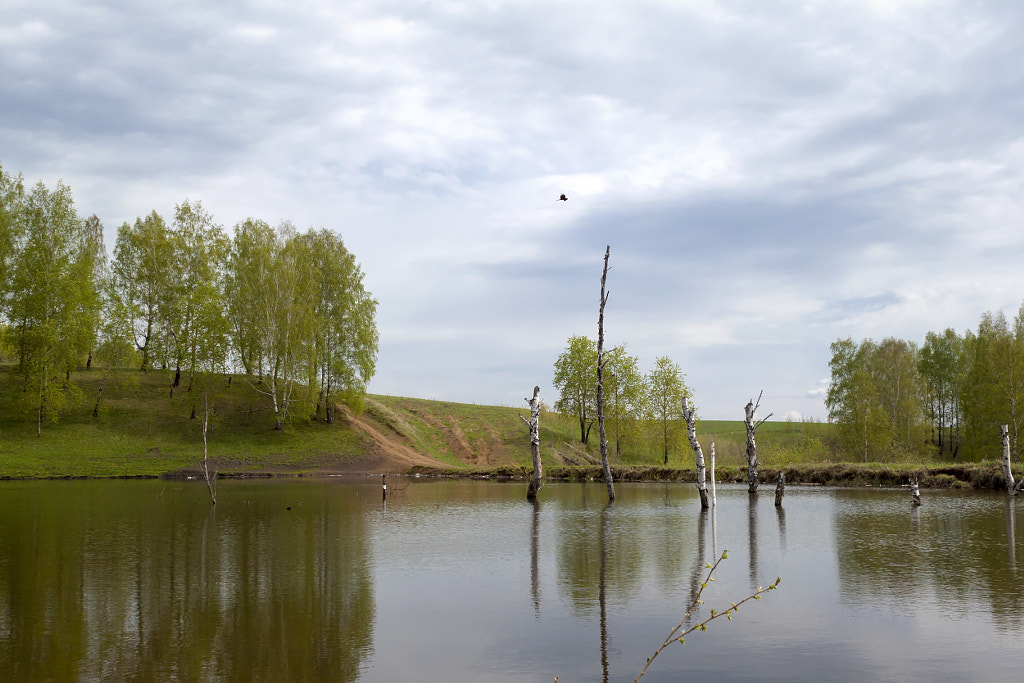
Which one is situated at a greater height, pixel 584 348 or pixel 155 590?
pixel 584 348

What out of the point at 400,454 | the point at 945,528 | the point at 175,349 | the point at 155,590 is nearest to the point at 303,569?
the point at 155,590

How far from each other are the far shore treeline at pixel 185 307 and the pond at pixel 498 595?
33.7 meters

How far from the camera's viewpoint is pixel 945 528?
92.1ft

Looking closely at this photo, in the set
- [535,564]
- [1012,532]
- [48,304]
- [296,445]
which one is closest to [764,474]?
[1012,532]

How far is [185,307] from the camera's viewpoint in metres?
69.3

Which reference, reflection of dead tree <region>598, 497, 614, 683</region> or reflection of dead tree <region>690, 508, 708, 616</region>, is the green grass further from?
reflection of dead tree <region>598, 497, 614, 683</region>

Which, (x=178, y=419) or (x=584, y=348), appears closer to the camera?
(x=178, y=419)

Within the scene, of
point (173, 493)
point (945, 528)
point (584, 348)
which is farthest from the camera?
point (584, 348)

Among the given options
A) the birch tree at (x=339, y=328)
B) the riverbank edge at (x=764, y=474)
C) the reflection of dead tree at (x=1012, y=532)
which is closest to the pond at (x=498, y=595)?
the reflection of dead tree at (x=1012, y=532)

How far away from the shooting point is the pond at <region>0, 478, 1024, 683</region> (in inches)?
484

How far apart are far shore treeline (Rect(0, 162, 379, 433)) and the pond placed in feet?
110

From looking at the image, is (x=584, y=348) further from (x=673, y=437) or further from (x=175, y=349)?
(x=175, y=349)

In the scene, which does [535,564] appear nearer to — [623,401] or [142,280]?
[623,401]

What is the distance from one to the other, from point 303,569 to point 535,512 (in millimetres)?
16895
